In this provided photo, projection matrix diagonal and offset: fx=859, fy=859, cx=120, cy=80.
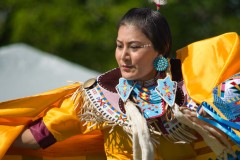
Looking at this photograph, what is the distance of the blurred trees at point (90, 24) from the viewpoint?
8.41m

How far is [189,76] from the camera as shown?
3.42 metres

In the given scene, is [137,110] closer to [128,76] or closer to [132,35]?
[128,76]

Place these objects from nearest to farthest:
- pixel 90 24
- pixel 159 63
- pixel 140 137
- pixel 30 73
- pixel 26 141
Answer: pixel 140 137
pixel 159 63
pixel 26 141
pixel 30 73
pixel 90 24

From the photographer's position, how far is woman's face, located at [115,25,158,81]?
3316 mm

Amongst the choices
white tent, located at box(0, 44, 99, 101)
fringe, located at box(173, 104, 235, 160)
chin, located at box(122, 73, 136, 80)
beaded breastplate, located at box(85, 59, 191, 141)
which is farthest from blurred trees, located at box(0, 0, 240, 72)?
fringe, located at box(173, 104, 235, 160)

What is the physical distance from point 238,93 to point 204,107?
0.14 meters

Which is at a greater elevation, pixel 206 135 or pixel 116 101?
pixel 116 101

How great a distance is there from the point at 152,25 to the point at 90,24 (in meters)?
5.19

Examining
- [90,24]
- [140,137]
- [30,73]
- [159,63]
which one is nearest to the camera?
[140,137]

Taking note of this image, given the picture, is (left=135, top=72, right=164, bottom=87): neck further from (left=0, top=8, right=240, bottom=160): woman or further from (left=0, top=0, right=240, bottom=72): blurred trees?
(left=0, top=0, right=240, bottom=72): blurred trees

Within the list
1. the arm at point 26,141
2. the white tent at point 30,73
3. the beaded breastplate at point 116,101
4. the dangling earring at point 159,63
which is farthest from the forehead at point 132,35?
the white tent at point 30,73

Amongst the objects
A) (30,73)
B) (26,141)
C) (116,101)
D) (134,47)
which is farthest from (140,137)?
(30,73)

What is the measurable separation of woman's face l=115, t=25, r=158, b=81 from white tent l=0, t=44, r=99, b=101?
241cm

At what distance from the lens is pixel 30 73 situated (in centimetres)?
605
